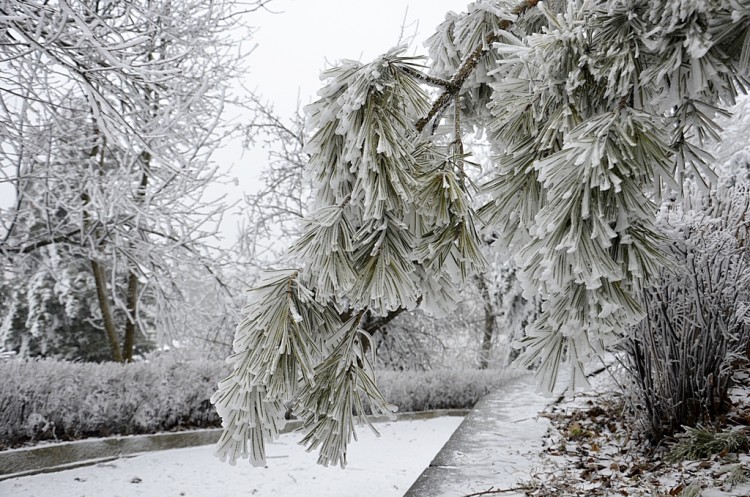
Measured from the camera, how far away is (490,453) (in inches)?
117

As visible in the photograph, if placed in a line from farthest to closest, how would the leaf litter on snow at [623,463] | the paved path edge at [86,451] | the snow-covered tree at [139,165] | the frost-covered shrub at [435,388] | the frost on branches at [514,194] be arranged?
the frost-covered shrub at [435,388], the snow-covered tree at [139,165], the paved path edge at [86,451], the leaf litter on snow at [623,463], the frost on branches at [514,194]

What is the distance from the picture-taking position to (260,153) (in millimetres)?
9500

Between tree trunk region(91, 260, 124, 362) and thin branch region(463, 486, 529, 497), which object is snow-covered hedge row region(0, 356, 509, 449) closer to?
tree trunk region(91, 260, 124, 362)

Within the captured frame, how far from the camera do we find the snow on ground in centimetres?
343

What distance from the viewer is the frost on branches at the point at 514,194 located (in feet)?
4.10

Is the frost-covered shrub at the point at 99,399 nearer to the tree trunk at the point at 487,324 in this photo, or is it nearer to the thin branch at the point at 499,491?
the thin branch at the point at 499,491

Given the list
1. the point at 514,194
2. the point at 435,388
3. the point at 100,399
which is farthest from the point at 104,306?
the point at 514,194

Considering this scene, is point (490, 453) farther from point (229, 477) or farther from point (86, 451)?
point (86, 451)

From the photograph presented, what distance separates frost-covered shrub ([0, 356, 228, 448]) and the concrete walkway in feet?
8.85

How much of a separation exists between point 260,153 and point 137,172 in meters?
3.26

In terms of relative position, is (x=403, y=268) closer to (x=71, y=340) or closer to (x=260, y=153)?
(x=260, y=153)

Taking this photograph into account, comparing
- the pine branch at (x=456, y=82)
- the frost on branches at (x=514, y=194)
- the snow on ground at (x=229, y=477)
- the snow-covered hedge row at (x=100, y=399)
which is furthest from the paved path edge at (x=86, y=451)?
the pine branch at (x=456, y=82)

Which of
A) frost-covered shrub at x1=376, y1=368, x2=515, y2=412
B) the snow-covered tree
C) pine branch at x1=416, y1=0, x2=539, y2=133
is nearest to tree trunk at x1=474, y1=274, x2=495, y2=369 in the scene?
frost-covered shrub at x1=376, y1=368, x2=515, y2=412

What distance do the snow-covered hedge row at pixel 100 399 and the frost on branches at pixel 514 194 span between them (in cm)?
327
